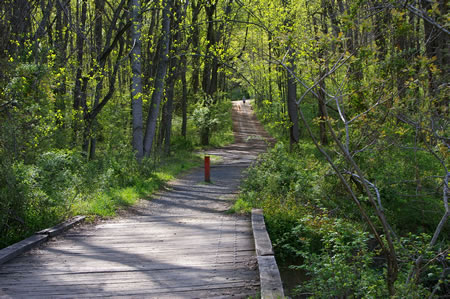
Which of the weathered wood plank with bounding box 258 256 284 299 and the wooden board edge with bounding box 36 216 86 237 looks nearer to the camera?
the weathered wood plank with bounding box 258 256 284 299

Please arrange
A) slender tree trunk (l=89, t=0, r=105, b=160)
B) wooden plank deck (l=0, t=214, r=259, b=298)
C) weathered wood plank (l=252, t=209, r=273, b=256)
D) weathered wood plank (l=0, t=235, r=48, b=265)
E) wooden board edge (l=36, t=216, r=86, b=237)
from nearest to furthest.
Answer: wooden plank deck (l=0, t=214, r=259, b=298) → weathered wood plank (l=252, t=209, r=273, b=256) → weathered wood plank (l=0, t=235, r=48, b=265) → wooden board edge (l=36, t=216, r=86, b=237) → slender tree trunk (l=89, t=0, r=105, b=160)

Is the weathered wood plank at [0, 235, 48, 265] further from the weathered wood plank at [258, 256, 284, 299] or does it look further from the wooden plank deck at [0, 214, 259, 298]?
the weathered wood plank at [258, 256, 284, 299]

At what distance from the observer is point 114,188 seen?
13891 mm

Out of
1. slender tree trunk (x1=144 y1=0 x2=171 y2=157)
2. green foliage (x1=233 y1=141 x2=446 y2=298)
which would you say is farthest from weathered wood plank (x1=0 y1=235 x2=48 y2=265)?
slender tree trunk (x1=144 y1=0 x2=171 y2=157)

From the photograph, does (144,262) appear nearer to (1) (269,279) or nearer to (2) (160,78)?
(1) (269,279)

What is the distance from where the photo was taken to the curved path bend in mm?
5430

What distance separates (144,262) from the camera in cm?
664

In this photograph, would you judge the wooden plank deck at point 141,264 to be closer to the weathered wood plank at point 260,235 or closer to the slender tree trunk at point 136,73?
the weathered wood plank at point 260,235

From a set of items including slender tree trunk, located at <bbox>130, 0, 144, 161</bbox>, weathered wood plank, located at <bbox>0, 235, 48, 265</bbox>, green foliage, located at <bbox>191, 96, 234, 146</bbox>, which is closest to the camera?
weathered wood plank, located at <bbox>0, 235, 48, 265</bbox>

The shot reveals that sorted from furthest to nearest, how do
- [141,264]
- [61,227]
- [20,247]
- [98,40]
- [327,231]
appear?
[98,40]
[61,227]
[327,231]
[20,247]
[141,264]

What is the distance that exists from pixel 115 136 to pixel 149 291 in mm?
19919

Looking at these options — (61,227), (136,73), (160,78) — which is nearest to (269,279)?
(61,227)

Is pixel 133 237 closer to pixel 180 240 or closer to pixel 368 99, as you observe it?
pixel 180 240

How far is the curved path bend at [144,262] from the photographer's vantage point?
543 centimetres
